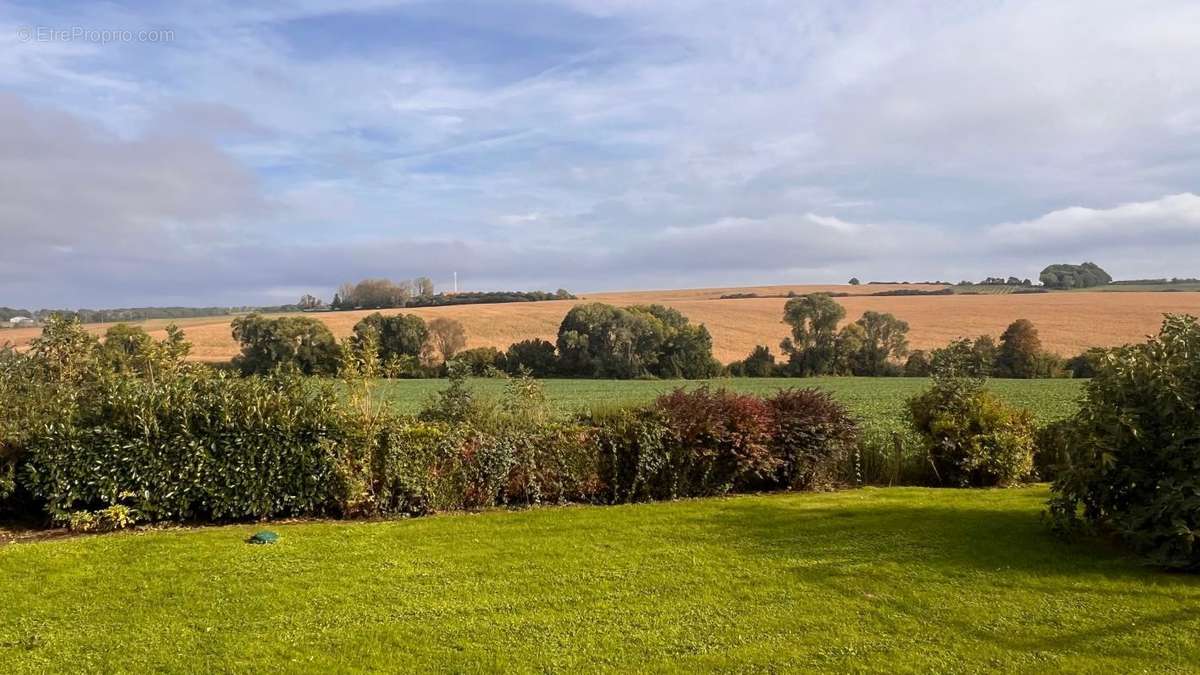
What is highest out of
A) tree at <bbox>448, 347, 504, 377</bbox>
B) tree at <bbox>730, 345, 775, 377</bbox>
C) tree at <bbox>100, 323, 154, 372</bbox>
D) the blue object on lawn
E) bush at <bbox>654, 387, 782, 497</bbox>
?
tree at <bbox>100, 323, 154, 372</bbox>

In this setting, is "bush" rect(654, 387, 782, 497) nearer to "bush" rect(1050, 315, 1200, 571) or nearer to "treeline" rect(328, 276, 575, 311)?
"bush" rect(1050, 315, 1200, 571)

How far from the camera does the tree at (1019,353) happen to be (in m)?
43.0

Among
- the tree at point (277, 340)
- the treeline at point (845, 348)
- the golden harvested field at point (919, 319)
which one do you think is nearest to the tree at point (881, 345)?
the treeline at point (845, 348)

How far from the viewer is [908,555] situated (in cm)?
753

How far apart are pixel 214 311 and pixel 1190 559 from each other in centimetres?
8648

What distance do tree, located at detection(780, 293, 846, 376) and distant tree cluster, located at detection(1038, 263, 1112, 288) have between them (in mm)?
44775

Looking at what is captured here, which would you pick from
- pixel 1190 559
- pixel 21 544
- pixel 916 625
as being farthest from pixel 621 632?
pixel 21 544

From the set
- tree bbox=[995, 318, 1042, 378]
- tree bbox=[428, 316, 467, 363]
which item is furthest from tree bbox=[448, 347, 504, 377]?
tree bbox=[995, 318, 1042, 378]

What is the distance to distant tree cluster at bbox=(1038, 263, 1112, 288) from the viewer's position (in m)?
79.3

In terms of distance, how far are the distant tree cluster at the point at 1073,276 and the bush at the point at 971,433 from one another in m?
76.8

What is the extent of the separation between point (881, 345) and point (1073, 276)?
47690 mm

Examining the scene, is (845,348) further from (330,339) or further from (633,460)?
(633,460)

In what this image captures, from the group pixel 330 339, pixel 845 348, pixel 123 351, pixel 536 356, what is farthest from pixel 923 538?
pixel 845 348

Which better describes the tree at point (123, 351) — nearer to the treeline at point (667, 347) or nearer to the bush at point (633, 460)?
the bush at point (633, 460)
